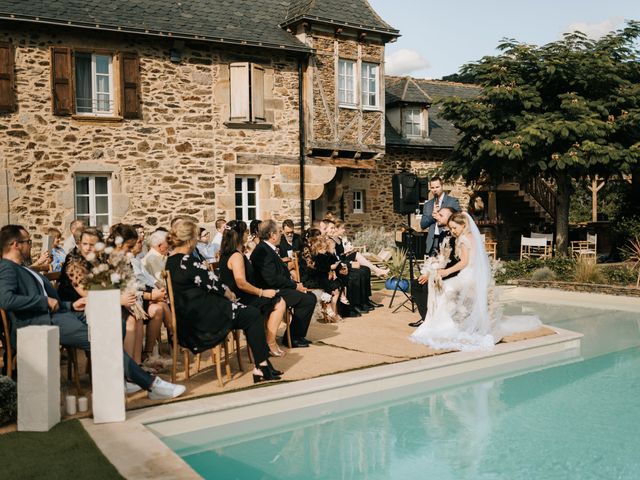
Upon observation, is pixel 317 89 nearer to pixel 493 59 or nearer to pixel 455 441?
pixel 493 59

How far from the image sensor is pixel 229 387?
5.97 m

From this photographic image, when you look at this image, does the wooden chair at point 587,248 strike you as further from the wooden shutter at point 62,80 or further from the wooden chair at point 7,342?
the wooden chair at point 7,342

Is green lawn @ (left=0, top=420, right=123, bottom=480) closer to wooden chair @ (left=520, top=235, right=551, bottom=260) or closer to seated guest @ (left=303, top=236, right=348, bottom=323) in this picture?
seated guest @ (left=303, top=236, right=348, bottom=323)

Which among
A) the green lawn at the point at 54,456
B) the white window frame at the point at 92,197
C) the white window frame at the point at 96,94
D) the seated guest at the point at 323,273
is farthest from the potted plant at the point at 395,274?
the green lawn at the point at 54,456

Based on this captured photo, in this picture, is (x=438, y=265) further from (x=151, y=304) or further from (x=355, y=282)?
(x=151, y=304)

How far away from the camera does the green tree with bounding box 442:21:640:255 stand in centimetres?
1694

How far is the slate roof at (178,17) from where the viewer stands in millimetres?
14312

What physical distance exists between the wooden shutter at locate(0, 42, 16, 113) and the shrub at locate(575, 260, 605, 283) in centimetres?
1207

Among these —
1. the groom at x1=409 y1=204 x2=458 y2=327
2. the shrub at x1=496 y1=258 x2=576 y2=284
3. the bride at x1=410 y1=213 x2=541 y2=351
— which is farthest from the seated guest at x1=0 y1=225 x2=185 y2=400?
the shrub at x1=496 y1=258 x2=576 y2=284

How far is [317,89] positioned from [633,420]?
13.2 meters

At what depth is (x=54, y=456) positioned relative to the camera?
14.0 ft

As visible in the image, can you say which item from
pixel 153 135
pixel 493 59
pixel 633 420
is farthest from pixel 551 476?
pixel 493 59

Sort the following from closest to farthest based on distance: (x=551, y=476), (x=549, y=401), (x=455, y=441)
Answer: (x=551, y=476)
(x=455, y=441)
(x=549, y=401)

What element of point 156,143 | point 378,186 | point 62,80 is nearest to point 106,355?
point 62,80
